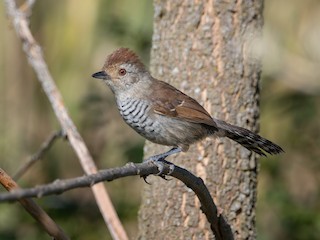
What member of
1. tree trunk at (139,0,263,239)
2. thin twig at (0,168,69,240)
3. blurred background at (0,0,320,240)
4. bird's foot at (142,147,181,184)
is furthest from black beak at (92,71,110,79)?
thin twig at (0,168,69,240)

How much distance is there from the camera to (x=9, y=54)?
7.83m

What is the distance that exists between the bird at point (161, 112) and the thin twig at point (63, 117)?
316 millimetres

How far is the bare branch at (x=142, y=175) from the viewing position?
247 centimetres

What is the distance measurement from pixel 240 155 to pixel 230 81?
0.47 meters

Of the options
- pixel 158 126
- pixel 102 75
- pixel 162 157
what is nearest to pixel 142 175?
pixel 162 157

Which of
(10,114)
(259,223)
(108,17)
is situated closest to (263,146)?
(259,223)

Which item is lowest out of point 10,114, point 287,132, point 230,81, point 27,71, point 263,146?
point 263,146

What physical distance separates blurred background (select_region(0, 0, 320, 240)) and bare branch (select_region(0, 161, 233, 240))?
4.84 feet

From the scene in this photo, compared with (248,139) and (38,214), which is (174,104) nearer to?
(248,139)

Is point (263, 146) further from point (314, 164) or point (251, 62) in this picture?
point (314, 164)

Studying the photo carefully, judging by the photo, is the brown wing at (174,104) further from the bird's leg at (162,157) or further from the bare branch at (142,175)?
the bare branch at (142,175)

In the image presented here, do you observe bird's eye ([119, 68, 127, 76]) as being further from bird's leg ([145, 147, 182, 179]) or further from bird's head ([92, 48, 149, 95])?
bird's leg ([145, 147, 182, 179])

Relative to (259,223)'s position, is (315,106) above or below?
above

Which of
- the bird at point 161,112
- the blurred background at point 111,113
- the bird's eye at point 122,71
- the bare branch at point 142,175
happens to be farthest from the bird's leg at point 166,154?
the blurred background at point 111,113
